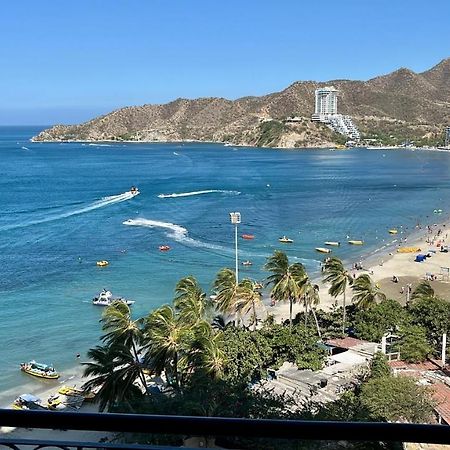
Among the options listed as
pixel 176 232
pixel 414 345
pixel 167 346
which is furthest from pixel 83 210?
pixel 414 345

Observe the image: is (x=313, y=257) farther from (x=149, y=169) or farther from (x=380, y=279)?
(x=149, y=169)

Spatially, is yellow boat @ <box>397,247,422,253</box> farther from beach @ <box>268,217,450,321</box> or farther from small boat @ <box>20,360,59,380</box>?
small boat @ <box>20,360,59,380</box>

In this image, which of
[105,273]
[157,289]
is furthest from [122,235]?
[157,289]

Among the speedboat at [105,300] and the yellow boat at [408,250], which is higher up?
the speedboat at [105,300]

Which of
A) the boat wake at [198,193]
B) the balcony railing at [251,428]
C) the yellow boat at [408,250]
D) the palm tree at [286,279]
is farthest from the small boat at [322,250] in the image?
the balcony railing at [251,428]

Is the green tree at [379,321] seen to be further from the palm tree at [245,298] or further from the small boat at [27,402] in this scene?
the small boat at [27,402]

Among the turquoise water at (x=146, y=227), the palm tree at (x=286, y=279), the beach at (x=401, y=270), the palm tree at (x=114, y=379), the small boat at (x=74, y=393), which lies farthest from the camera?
the beach at (x=401, y=270)

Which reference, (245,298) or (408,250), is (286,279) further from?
(408,250)
